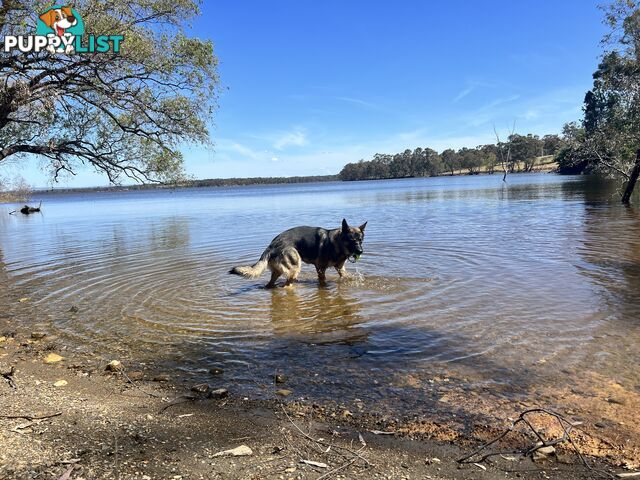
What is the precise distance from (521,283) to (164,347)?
9406mm

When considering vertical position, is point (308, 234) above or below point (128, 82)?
below

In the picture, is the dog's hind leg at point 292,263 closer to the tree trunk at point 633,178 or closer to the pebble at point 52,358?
the pebble at point 52,358

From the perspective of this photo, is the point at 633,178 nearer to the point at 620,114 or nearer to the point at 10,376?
the point at 620,114

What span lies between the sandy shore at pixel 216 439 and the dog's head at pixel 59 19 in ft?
36.8

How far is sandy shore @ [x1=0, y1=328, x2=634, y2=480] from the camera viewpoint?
419 cm

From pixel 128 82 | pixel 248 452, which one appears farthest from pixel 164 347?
pixel 128 82

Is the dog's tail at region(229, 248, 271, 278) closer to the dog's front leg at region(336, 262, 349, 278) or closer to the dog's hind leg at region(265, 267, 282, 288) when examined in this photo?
the dog's hind leg at region(265, 267, 282, 288)

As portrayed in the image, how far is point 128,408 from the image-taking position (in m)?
A: 5.70

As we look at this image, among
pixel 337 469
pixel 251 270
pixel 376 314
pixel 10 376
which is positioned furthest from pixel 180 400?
pixel 251 270

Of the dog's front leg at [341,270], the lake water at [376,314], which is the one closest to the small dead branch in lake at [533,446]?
A: the lake water at [376,314]

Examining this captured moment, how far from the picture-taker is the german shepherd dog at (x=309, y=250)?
42.1ft

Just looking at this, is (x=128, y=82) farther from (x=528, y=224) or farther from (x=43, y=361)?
(x=528, y=224)

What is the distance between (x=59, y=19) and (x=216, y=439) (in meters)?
14.0

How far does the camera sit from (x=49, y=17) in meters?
13.2
